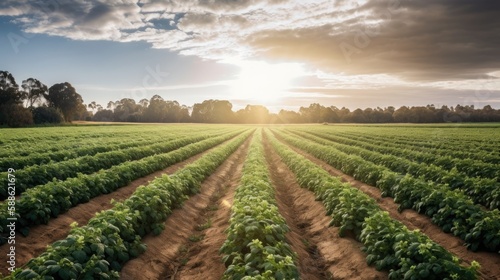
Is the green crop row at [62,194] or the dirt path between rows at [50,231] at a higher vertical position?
the green crop row at [62,194]

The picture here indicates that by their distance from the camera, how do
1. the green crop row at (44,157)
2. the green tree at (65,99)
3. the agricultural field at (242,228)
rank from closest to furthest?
the agricultural field at (242,228) → the green crop row at (44,157) → the green tree at (65,99)

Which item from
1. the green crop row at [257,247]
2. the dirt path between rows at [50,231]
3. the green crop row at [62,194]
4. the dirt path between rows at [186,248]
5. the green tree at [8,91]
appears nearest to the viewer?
the green crop row at [257,247]

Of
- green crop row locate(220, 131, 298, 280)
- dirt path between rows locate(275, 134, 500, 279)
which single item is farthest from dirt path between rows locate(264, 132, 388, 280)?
dirt path between rows locate(275, 134, 500, 279)

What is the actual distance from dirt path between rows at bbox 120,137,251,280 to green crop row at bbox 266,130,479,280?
11.6 feet

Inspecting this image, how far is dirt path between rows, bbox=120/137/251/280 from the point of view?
7.56 meters

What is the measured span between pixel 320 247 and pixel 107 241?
579 cm

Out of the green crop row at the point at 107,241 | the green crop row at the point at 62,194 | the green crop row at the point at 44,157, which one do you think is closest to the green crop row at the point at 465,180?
the green crop row at the point at 107,241

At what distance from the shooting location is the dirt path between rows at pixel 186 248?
24.8 ft

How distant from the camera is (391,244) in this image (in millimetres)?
7297

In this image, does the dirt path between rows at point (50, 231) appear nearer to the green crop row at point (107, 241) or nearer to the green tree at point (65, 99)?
the green crop row at point (107, 241)

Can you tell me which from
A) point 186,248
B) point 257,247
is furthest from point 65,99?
point 257,247

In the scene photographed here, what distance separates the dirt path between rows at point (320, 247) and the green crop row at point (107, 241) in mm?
4005

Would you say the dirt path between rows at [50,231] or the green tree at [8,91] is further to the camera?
the green tree at [8,91]

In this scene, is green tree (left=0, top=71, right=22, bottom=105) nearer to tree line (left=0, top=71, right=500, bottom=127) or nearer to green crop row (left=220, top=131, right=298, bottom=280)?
tree line (left=0, top=71, right=500, bottom=127)
